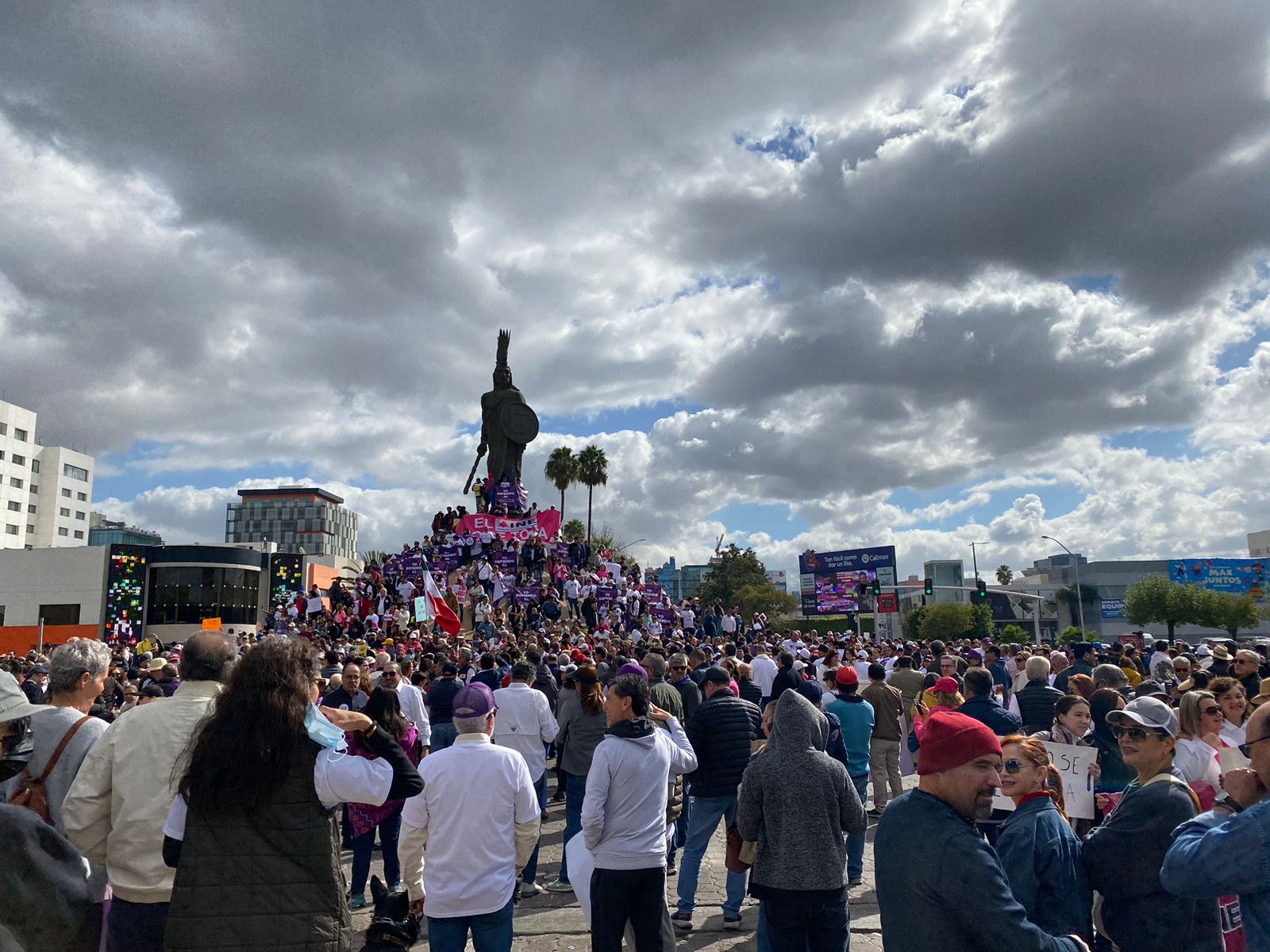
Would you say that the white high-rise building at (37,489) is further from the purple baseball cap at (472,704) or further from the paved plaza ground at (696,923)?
the purple baseball cap at (472,704)

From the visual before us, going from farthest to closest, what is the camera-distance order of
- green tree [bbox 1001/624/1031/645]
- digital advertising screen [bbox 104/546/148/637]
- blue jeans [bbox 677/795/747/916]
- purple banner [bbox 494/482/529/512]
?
green tree [bbox 1001/624/1031/645] < digital advertising screen [bbox 104/546/148/637] < purple banner [bbox 494/482/529/512] < blue jeans [bbox 677/795/747/916]

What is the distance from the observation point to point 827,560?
2857 inches

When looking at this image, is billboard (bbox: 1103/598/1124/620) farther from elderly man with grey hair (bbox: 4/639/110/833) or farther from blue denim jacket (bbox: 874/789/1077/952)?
elderly man with grey hair (bbox: 4/639/110/833)

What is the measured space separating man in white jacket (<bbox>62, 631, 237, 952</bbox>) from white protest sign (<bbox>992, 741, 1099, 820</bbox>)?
4444 millimetres

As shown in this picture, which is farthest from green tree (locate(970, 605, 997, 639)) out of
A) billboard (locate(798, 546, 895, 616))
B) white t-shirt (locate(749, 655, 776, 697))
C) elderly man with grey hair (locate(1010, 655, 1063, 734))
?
elderly man with grey hair (locate(1010, 655, 1063, 734))

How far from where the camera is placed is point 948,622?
2729 inches

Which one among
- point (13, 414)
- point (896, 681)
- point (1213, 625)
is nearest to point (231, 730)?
point (896, 681)

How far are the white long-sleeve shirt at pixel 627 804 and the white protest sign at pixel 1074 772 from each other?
6.77 ft

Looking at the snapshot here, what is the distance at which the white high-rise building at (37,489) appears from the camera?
3455 inches

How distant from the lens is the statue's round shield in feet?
121

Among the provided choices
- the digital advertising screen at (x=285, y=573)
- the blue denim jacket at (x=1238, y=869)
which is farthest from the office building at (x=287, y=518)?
the blue denim jacket at (x=1238, y=869)

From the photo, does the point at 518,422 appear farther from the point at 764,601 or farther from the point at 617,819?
the point at 764,601

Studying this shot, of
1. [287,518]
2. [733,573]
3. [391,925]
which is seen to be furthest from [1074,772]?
[287,518]

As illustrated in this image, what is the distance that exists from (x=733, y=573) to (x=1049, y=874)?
3412 inches
